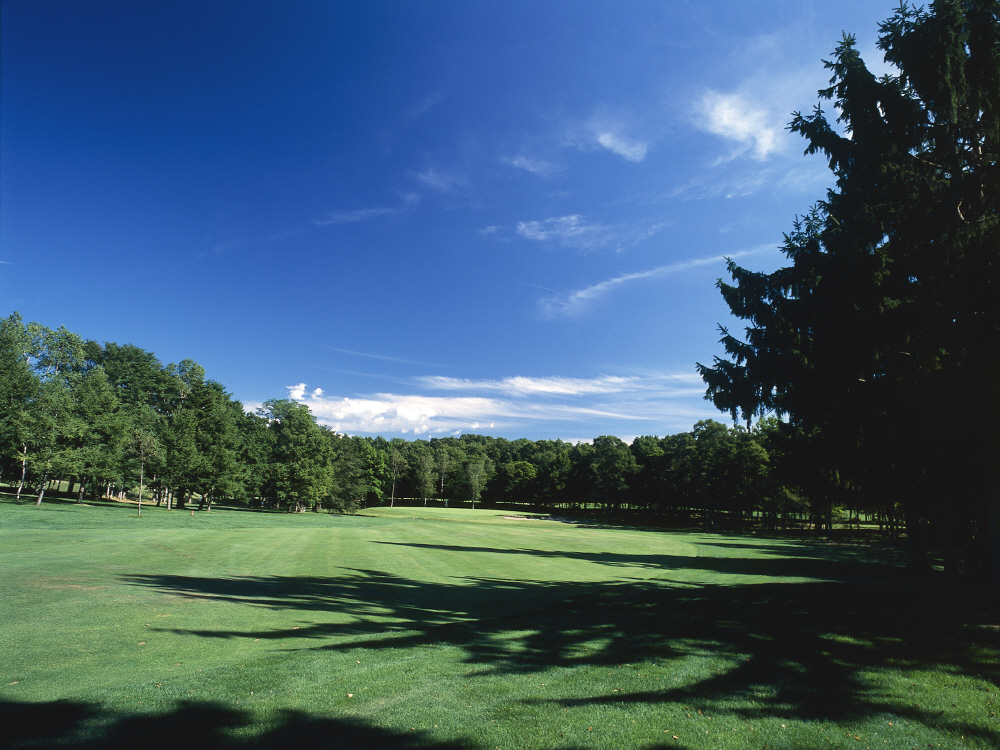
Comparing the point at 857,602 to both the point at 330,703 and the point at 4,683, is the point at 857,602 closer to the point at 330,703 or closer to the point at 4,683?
the point at 330,703

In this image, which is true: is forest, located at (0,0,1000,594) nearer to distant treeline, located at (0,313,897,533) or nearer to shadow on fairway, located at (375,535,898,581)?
shadow on fairway, located at (375,535,898,581)

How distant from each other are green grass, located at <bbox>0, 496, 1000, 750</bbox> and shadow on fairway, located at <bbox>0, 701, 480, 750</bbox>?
3 cm

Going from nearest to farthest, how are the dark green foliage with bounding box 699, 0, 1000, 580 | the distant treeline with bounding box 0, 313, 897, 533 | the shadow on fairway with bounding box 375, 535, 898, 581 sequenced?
the dark green foliage with bounding box 699, 0, 1000, 580 < the shadow on fairway with bounding box 375, 535, 898, 581 < the distant treeline with bounding box 0, 313, 897, 533

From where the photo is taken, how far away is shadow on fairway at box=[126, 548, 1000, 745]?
6.45m

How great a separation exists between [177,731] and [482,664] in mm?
4196

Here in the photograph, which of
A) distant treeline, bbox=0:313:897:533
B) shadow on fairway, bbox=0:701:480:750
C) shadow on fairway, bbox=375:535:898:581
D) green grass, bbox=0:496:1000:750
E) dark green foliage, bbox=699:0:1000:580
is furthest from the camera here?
distant treeline, bbox=0:313:897:533

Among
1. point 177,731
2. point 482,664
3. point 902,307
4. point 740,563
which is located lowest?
point 740,563

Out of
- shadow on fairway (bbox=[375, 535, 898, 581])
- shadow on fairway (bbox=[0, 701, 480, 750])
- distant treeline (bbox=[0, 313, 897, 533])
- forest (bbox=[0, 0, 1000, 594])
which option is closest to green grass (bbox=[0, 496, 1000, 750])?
shadow on fairway (bbox=[0, 701, 480, 750])

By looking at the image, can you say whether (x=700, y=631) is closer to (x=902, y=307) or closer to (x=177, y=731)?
(x=177, y=731)

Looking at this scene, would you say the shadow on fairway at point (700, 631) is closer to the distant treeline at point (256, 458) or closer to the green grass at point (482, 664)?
the green grass at point (482, 664)

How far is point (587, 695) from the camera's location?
631 centimetres

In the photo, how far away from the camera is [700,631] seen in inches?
368

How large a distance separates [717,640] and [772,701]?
109 inches

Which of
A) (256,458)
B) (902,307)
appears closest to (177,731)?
(902,307)
